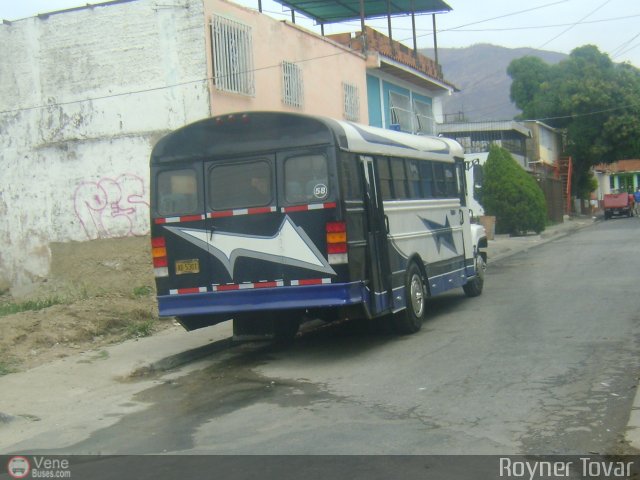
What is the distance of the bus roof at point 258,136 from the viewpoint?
10062 millimetres

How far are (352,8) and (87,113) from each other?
13.0m

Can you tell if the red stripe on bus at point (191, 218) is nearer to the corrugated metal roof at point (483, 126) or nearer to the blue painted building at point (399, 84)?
the blue painted building at point (399, 84)

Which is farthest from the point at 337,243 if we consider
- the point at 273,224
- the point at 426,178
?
the point at 426,178

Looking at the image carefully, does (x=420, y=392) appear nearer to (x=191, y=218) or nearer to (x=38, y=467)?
(x=38, y=467)

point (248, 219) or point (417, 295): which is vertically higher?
point (248, 219)

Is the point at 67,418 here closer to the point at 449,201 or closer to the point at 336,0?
the point at 449,201

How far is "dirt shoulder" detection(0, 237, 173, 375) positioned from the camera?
11.4 metres

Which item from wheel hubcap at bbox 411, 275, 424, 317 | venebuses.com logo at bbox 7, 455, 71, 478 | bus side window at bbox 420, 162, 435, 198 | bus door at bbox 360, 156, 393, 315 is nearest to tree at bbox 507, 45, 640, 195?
bus side window at bbox 420, 162, 435, 198

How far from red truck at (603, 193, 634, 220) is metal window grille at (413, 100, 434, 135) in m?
25.2

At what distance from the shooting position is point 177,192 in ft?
35.2

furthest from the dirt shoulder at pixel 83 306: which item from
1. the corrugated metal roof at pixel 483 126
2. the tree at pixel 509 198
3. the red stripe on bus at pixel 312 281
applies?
the corrugated metal roof at pixel 483 126

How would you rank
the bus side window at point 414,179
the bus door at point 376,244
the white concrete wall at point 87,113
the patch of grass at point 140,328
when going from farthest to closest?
the white concrete wall at point 87,113 → the patch of grass at point 140,328 → the bus side window at point 414,179 → the bus door at point 376,244

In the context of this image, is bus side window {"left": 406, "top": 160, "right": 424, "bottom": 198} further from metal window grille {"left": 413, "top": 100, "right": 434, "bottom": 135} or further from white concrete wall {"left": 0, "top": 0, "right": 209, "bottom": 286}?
metal window grille {"left": 413, "top": 100, "right": 434, "bottom": 135}

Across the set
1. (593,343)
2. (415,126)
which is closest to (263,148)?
(593,343)
